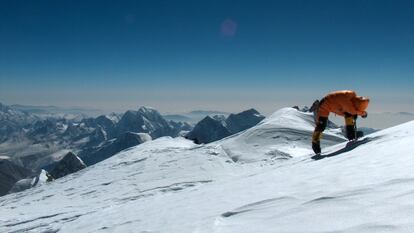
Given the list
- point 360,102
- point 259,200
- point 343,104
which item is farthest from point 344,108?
point 259,200

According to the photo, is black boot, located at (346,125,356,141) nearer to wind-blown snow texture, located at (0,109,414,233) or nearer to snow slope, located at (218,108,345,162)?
wind-blown snow texture, located at (0,109,414,233)

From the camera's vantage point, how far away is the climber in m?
14.7

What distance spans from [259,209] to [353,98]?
8.53 m

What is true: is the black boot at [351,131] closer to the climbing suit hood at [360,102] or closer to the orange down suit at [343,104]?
the orange down suit at [343,104]

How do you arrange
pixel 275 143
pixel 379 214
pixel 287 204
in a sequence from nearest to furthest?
pixel 379 214, pixel 287 204, pixel 275 143

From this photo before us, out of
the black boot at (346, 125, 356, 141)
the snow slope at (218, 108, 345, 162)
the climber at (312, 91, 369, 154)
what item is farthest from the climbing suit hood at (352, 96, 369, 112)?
the snow slope at (218, 108, 345, 162)

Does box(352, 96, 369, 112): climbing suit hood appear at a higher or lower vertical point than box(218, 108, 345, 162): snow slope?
higher

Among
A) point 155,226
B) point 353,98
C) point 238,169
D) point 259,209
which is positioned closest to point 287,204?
point 259,209

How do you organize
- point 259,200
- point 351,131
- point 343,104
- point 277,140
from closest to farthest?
point 259,200 < point 343,104 < point 351,131 < point 277,140

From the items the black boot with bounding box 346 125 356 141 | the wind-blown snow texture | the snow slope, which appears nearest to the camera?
the wind-blown snow texture

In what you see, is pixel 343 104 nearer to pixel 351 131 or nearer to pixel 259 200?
pixel 351 131

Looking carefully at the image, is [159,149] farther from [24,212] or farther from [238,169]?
[24,212]

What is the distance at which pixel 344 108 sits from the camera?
14961 millimetres

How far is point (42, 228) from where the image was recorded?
42.9ft
